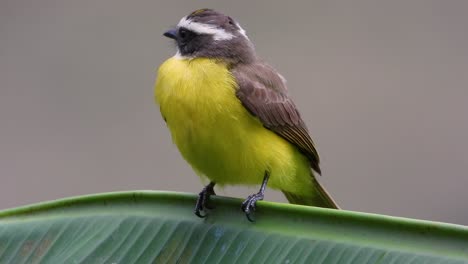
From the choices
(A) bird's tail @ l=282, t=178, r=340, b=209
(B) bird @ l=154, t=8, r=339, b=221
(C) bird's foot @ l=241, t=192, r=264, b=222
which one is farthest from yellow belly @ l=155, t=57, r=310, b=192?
(C) bird's foot @ l=241, t=192, r=264, b=222

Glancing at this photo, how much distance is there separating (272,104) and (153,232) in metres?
1.10

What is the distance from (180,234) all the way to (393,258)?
693 millimetres

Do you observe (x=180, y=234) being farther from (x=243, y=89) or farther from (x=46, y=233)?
(x=243, y=89)

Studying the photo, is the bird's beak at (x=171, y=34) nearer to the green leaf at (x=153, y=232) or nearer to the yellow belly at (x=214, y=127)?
the yellow belly at (x=214, y=127)

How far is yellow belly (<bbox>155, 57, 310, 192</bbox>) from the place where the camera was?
9.41 ft

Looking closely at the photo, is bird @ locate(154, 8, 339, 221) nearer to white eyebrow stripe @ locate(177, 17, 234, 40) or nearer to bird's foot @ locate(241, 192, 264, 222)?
white eyebrow stripe @ locate(177, 17, 234, 40)

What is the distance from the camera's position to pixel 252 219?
2123 millimetres

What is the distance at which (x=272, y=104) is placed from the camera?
312 centimetres

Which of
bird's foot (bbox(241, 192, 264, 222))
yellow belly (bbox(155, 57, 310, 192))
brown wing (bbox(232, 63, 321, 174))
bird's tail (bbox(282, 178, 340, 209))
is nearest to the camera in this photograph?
bird's foot (bbox(241, 192, 264, 222))

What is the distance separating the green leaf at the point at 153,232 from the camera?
1.98 m

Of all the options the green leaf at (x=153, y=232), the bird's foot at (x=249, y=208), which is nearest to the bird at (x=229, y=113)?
the bird's foot at (x=249, y=208)

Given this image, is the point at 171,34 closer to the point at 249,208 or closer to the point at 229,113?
the point at 229,113

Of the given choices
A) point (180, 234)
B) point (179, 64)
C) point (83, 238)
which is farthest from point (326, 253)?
point (179, 64)

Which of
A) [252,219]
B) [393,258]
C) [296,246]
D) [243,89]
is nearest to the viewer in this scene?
[393,258]
